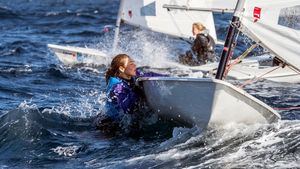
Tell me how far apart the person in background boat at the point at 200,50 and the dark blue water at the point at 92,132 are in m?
0.61

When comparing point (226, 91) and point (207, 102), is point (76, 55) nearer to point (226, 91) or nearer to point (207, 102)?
point (207, 102)

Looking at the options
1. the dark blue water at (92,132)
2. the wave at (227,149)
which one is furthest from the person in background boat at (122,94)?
the wave at (227,149)

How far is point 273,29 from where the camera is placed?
6.08 meters

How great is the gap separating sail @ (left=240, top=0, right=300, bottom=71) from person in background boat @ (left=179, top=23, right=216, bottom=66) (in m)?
4.61

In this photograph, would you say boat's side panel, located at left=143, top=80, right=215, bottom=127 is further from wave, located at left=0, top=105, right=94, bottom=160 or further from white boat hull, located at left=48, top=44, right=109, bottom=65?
white boat hull, located at left=48, top=44, right=109, bottom=65

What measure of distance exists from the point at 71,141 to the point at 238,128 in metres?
1.73

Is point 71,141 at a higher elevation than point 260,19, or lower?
lower

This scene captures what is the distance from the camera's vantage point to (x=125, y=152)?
19.9 feet

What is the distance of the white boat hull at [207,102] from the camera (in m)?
5.54

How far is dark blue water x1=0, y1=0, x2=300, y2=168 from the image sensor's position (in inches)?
223

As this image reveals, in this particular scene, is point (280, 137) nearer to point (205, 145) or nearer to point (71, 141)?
point (205, 145)

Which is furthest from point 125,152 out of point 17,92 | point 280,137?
point 17,92

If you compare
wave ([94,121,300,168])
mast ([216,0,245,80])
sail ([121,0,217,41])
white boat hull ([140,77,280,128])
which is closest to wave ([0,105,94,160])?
wave ([94,121,300,168])

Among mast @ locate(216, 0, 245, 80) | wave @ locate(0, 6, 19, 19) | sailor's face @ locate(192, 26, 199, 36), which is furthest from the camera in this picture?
wave @ locate(0, 6, 19, 19)
